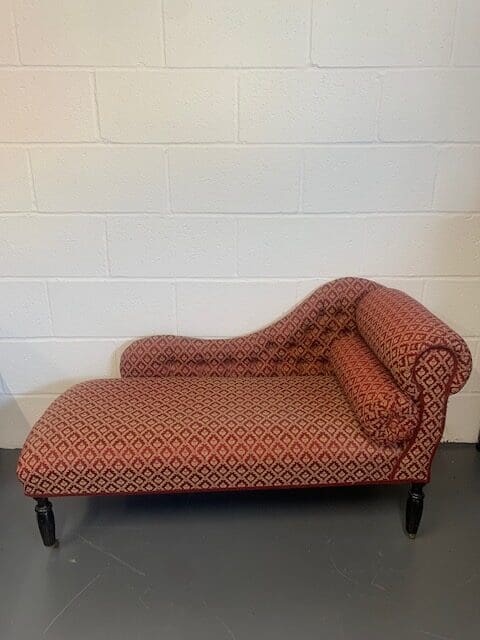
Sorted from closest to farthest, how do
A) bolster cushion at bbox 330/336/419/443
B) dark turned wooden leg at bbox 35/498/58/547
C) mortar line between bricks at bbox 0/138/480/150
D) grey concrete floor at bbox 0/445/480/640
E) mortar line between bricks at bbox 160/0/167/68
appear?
grey concrete floor at bbox 0/445/480/640
bolster cushion at bbox 330/336/419/443
dark turned wooden leg at bbox 35/498/58/547
mortar line between bricks at bbox 160/0/167/68
mortar line between bricks at bbox 0/138/480/150

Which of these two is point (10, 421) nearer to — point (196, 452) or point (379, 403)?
point (196, 452)

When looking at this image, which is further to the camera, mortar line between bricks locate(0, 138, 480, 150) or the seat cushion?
mortar line between bricks locate(0, 138, 480, 150)

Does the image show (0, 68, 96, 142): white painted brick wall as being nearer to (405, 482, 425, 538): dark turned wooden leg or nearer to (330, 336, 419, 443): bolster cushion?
(330, 336, 419, 443): bolster cushion

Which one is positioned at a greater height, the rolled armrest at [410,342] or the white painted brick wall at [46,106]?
the white painted brick wall at [46,106]

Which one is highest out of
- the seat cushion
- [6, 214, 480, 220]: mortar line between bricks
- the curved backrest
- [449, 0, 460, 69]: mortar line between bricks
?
[449, 0, 460, 69]: mortar line between bricks

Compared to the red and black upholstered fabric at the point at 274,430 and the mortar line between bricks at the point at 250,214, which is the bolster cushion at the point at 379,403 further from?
the mortar line between bricks at the point at 250,214

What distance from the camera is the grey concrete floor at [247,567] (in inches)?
55.8

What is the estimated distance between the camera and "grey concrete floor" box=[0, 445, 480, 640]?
1.42m

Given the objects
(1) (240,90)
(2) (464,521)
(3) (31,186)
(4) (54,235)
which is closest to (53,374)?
(4) (54,235)

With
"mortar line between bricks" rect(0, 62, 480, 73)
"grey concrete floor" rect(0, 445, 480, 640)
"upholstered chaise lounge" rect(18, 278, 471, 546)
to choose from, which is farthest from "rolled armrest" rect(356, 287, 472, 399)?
"mortar line between bricks" rect(0, 62, 480, 73)

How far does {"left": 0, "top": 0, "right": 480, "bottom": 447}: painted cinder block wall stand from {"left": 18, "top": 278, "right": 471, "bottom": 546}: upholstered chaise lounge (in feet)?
1.33

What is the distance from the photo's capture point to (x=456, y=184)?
6.55ft

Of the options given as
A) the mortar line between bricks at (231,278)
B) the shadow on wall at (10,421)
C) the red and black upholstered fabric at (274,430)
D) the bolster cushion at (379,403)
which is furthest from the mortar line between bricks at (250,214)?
the shadow on wall at (10,421)

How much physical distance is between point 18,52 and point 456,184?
175 centimetres
